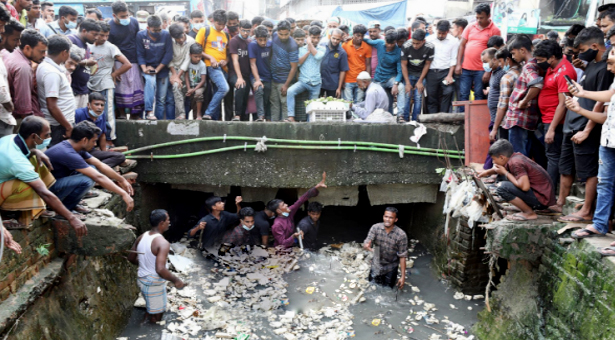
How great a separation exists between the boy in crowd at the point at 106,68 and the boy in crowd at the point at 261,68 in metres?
2.10

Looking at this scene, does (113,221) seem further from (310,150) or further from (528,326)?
(528,326)

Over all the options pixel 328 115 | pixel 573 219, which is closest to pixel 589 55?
pixel 573 219

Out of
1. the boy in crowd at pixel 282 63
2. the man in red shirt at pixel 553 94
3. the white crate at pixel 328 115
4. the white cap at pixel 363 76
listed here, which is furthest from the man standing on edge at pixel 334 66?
the man in red shirt at pixel 553 94

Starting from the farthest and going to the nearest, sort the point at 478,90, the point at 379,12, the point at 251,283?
the point at 379,12 < the point at 478,90 < the point at 251,283

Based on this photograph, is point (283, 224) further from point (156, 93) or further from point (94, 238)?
point (94, 238)

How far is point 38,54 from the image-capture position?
4.95 m

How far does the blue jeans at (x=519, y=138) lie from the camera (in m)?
6.11

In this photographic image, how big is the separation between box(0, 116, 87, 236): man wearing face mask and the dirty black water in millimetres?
2268

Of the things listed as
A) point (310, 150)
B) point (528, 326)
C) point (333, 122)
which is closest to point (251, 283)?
point (310, 150)

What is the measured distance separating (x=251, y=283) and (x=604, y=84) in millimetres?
5252

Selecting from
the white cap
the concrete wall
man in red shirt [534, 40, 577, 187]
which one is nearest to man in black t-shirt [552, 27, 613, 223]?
man in red shirt [534, 40, 577, 187]

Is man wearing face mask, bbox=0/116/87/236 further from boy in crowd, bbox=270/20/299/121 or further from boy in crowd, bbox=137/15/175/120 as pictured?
boy in crowd, bbox=270/20/299/121

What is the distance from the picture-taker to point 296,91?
8.27 meters

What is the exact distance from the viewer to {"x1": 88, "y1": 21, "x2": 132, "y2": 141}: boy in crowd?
6.88m
